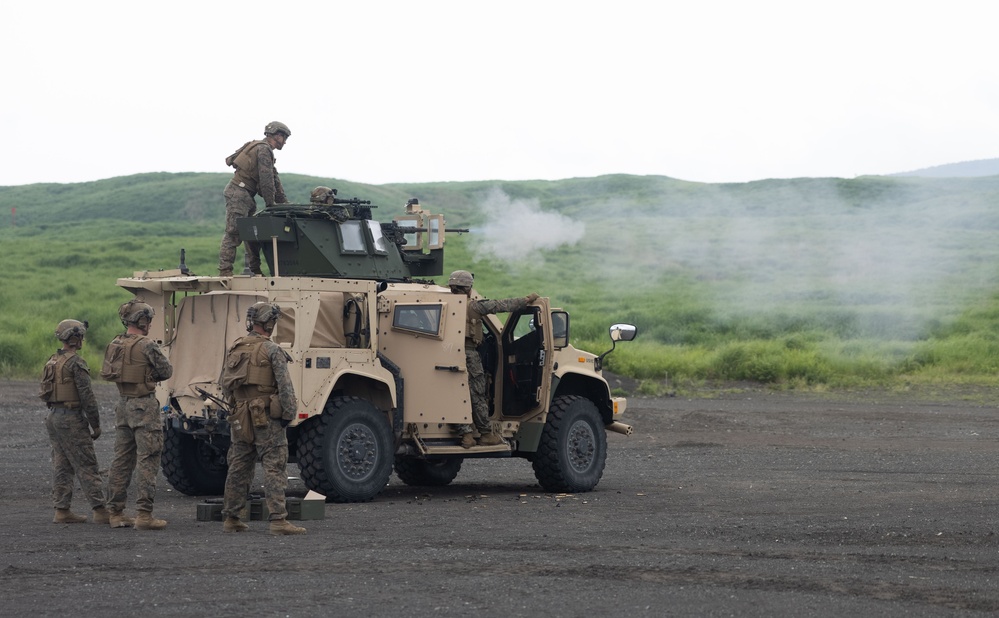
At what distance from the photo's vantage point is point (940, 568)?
907 cm

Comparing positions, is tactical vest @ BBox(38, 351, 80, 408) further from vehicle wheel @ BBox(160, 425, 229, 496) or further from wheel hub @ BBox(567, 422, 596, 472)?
wheel hub @ BBox(567, 422, 596, 472)

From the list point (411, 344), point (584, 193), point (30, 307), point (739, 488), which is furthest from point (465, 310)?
point (584, 193)

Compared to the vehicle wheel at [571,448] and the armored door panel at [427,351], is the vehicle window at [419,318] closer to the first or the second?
the armored door panel at [427,351]

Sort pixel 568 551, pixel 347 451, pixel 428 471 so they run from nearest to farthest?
pixel 568 551 → pixel 347 451 → pixel 428 471

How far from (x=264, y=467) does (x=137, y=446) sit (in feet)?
3.79

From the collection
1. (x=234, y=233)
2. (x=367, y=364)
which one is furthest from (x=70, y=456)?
(x=234, y=233)

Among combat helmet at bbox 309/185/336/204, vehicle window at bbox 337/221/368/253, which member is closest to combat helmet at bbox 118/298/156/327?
vehicle window at bbox 337/221/368/253

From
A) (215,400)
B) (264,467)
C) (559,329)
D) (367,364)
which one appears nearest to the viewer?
(264,467)

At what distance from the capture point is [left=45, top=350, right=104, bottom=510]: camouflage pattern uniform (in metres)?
11.5

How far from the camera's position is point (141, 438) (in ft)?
36.7

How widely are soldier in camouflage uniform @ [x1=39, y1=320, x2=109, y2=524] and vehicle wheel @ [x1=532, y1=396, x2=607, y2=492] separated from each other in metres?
4.73

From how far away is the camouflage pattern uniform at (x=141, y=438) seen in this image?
36.7ft

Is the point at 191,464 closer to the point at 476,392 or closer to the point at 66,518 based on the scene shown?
the point at 66,518

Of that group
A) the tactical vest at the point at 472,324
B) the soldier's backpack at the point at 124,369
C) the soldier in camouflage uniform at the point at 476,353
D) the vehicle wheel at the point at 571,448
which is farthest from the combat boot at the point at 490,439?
the soldier's backpack at the point at 124,369
